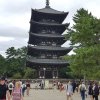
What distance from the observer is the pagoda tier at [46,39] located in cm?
7931

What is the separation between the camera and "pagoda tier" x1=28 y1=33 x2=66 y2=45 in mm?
79312

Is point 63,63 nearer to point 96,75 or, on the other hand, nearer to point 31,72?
point 31,72

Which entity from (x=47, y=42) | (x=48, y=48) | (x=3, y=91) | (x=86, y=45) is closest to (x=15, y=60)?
(x=47, y=42)

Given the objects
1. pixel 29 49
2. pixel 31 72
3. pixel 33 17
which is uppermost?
pixel 33 17

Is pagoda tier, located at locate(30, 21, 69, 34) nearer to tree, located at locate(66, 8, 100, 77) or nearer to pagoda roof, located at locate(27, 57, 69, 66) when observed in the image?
pagoda roof, located at locate(27, 57, 69, 66)

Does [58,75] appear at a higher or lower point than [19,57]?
lower

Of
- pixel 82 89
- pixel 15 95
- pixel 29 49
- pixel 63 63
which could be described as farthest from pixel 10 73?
pixel 15 95

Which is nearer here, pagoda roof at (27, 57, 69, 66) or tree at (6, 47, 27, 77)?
pagoda roof at (27, 57, 69, 66)

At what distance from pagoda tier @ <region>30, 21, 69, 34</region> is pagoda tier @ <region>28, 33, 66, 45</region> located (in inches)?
80.4

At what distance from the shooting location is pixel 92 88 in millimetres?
21578

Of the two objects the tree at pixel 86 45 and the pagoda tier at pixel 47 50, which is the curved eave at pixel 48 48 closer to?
the pagoda tier at pixel 47 50

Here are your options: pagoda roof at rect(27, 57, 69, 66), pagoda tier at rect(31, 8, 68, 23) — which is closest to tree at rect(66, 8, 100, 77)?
pagoda roof at rect(27, 57, 69, 66)

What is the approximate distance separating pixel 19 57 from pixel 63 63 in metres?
27.2

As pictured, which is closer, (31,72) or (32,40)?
(31,72)
